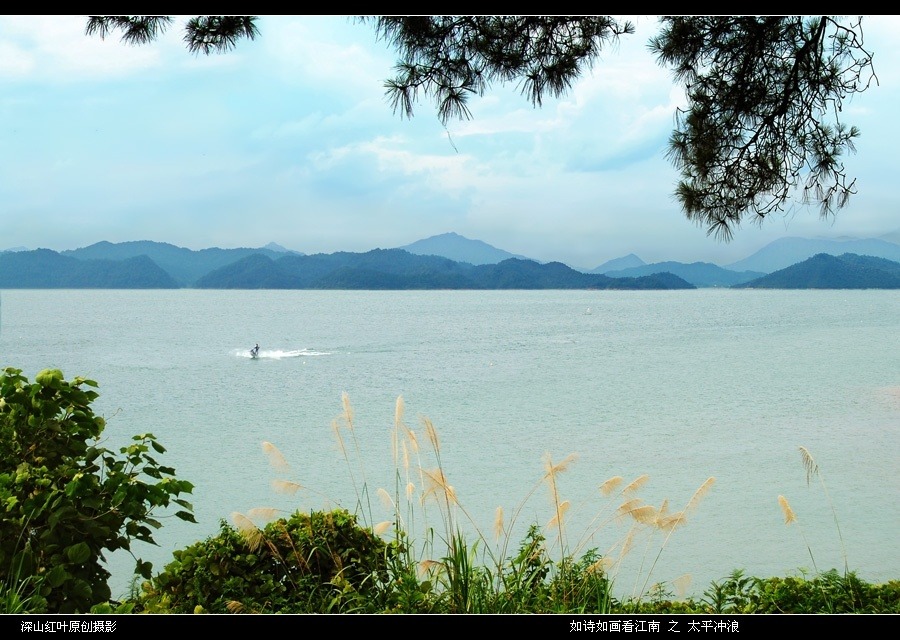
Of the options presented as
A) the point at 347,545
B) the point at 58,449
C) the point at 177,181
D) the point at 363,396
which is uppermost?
the point at 177,181

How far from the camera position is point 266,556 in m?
1.91

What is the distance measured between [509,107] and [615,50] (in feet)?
5.16

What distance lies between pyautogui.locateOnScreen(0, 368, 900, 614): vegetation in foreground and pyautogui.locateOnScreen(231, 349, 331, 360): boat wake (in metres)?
22.8

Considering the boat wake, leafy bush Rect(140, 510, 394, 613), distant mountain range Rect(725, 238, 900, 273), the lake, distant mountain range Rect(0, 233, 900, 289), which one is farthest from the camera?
the boat wake

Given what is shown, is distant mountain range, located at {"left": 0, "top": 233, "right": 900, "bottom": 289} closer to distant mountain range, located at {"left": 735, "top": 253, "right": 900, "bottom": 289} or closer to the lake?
distant mountain range, located at {"left": 735, "top": 253, "right": 900, "bottom": 289}

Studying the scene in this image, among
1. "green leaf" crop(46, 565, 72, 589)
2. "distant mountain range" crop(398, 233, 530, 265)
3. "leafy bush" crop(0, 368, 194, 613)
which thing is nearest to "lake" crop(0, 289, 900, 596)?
"leafy bush" crop(0, 368, 194, 613)

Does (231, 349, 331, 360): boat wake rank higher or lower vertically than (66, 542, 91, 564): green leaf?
lower

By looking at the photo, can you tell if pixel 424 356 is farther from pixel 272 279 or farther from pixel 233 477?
pixel 233 477

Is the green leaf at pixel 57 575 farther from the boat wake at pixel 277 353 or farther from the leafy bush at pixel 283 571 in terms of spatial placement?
the boat wake at pixel 277 353

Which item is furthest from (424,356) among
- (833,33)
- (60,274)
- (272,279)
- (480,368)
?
(833,33)

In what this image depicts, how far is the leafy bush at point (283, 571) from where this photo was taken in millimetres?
1840

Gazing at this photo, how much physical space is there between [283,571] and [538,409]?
14.4 metres

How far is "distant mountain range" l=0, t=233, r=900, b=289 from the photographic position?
13.5 meters
